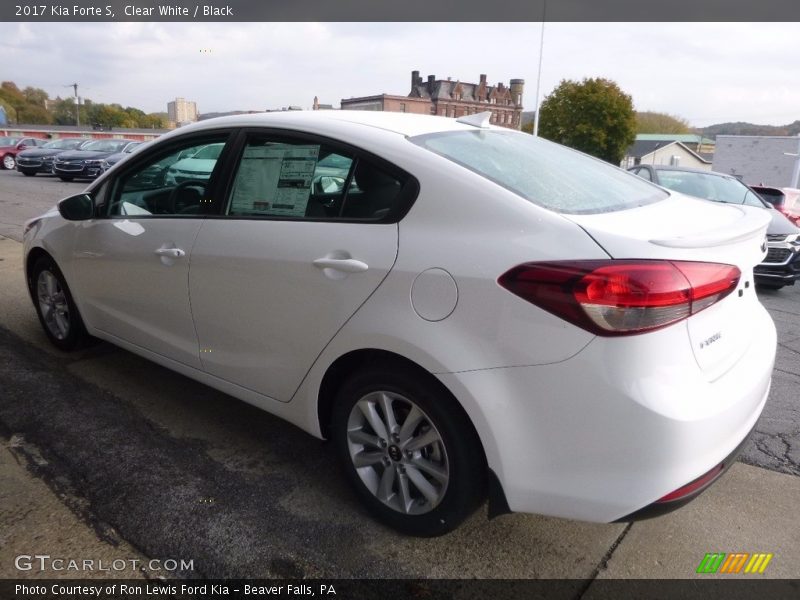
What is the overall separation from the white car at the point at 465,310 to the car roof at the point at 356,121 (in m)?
0.02

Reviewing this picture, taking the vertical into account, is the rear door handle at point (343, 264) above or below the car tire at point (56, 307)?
above

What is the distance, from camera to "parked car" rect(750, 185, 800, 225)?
1030 cm

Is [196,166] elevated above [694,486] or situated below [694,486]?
above

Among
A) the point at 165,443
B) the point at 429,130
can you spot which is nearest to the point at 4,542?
the point at 165,443

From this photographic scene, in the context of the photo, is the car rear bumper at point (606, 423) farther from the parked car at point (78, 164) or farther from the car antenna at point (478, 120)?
the parked car at point (78, 164)

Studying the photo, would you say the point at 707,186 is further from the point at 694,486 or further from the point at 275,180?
the point at 694,486

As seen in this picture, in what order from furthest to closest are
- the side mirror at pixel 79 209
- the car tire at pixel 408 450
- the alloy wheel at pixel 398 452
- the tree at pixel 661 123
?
the tree at pixel 661 123 < the side mirror at pixel 79 209 < the alloy wheel at pixel 398 452 < the car tire at pixel 408 450

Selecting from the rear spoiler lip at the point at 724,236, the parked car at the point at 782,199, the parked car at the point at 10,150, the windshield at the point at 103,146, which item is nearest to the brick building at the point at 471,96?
the parked car at the point at 10,150

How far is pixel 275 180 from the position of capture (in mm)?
2719

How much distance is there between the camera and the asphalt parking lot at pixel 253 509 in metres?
2.29

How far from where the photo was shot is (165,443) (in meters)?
3.10

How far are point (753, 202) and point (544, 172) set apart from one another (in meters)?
7.57

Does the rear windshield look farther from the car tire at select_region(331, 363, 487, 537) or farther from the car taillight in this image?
the car tire at select_region(331, 363, 487, 537)

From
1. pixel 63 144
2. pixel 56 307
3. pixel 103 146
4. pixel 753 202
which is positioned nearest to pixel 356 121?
pixel 56 307
